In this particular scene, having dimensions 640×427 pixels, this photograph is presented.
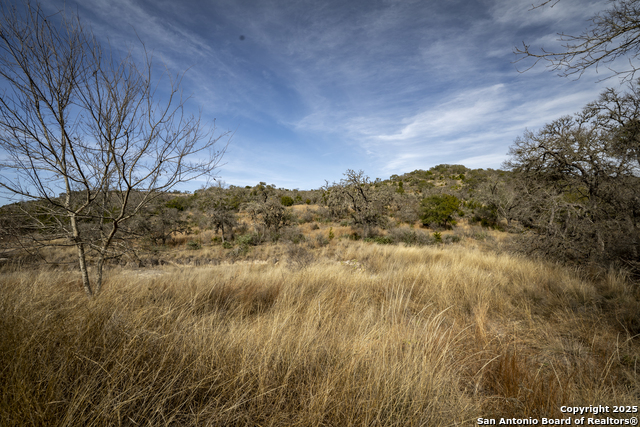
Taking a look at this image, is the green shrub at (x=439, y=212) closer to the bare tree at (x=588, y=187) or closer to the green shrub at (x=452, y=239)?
the green shrub at (x=452, y=239)

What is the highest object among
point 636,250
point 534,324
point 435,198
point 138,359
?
point 435,198

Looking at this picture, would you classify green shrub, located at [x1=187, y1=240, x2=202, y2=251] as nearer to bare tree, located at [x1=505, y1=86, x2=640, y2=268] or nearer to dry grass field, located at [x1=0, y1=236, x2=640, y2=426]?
dry grass field, located at [x1=0, y1=236, x2=640, y2=426]

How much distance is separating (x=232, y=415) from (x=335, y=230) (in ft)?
55.0

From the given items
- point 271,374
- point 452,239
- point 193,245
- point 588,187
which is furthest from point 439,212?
point 271,374

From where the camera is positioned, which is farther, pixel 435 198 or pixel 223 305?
pixel 435 198

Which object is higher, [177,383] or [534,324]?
[177,383]

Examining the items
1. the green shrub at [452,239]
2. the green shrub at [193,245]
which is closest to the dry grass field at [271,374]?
the green shrub at [452,239]

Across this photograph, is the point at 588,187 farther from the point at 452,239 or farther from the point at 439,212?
the point at 439,212

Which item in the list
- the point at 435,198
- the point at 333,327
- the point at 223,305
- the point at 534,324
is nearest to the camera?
the point at 333,327

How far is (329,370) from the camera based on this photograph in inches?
68.4

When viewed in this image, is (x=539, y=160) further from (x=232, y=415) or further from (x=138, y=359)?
(x=138, y=359)

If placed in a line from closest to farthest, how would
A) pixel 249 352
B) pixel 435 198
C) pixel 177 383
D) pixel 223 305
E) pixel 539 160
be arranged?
pixel 177 383, pixel 249 352, pixel 223 305, pixel 539 160, pixel 435 198

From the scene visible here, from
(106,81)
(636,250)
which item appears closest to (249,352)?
(106,81)

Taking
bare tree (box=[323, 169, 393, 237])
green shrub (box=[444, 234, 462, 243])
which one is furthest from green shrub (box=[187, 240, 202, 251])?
green shrub (box=[444, 234, 462, 243])
